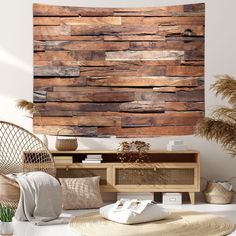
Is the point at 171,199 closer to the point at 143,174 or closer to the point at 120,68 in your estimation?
the point at 143,174

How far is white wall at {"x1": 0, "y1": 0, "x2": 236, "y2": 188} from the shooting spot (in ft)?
21.6

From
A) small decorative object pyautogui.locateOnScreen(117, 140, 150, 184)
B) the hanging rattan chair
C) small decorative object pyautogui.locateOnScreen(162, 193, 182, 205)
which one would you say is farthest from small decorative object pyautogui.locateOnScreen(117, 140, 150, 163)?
the hanging rattan chair

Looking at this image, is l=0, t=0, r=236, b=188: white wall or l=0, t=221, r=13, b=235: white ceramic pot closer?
l=0, t=221, r=13, b=235: white ceramic pot

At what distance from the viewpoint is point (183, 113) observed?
6.66 metres

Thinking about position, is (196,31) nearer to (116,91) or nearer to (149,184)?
(116,91)

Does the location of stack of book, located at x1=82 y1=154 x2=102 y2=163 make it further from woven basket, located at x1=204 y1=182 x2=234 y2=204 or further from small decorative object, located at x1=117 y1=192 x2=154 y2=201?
woven basket, located at x1=204 y1=182 x2=234 y2=204

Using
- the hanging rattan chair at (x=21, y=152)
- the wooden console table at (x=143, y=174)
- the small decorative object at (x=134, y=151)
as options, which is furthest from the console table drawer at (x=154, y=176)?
the hanging rattan chair at (x=21, y=152)

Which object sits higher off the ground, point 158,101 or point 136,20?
point 136,20

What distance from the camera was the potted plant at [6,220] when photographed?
3.99 m

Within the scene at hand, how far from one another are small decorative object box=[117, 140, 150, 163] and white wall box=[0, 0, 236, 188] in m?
0.31

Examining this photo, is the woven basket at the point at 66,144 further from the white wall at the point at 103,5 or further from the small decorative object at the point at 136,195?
the small decorative object at the point at 136,195

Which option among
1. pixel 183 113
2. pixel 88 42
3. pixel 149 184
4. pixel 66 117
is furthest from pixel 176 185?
pixel 88 42

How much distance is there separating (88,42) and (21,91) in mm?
917

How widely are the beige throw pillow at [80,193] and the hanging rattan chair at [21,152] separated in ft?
0.65
